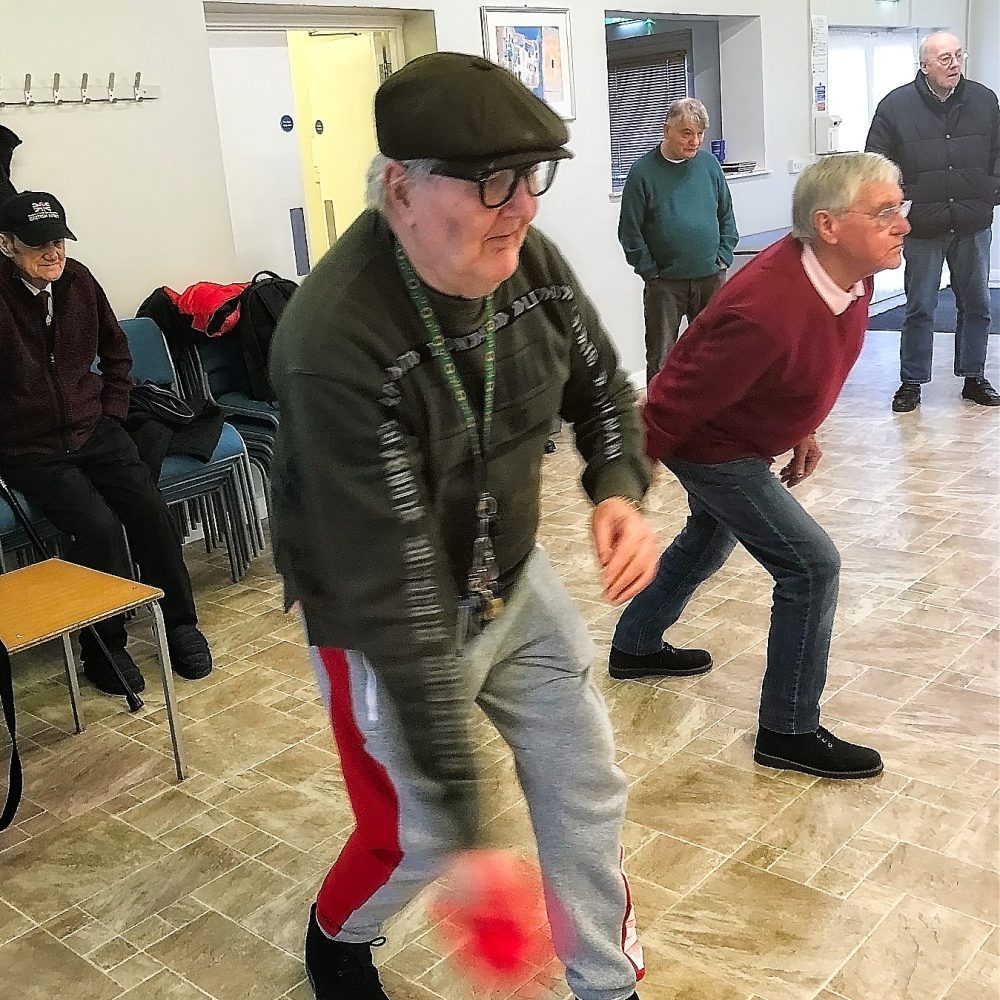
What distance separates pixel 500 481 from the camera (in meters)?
1.37

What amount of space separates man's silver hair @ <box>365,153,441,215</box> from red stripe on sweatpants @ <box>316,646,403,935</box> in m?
0.52

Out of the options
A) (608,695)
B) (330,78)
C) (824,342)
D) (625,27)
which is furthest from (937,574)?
(625,27)

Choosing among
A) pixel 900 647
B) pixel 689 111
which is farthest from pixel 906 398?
pixel 900 647

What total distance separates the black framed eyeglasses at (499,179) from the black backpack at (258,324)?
310 centimetres

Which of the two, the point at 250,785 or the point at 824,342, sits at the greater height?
the point at 824,342

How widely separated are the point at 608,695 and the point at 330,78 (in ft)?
12.0

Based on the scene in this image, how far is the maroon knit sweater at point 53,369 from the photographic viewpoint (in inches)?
126

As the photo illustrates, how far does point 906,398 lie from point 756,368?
3.54 m

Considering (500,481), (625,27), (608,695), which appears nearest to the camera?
(500,481)

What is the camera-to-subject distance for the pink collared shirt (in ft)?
7.17

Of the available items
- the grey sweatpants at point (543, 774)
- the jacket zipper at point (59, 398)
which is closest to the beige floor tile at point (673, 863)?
the grey sweatpants at point (543, 774)

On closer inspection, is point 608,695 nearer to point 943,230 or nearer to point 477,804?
point 477,804

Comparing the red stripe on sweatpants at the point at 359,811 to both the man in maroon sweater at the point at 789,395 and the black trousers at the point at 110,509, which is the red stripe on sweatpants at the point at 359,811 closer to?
the man in maroon sweater at the point at 789,395

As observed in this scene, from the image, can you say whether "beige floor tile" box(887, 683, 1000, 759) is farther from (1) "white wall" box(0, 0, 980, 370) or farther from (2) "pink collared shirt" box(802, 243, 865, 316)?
(1) "white wall" box(0, 0, 980, 370)
